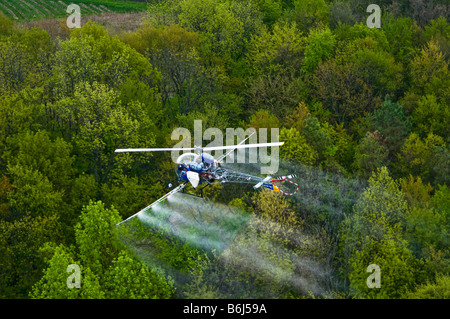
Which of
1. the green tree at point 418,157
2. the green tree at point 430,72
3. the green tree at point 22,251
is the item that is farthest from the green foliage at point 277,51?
the green tree at point 22,251

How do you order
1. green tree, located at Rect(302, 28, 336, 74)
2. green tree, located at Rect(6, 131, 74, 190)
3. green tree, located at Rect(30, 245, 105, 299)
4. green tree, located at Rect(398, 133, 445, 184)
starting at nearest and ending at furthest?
green tree, located at Rect(30, 245, 105, 299), green tree, located at Rect(6, 131, 74, 190), green tree, located at Rect(398, 133, 445, 184), green tree, located at Rect(302, 28, 336, 74)

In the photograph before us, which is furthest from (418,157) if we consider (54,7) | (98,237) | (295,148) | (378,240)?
(54,7)

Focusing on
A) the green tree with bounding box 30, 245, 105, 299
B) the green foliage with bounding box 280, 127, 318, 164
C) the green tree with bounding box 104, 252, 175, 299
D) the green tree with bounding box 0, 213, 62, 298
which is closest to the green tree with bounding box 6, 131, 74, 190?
the green tree with bounding box 0, 213, 62, 298

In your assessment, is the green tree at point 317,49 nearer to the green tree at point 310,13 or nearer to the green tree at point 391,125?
the green tree at point 310,13

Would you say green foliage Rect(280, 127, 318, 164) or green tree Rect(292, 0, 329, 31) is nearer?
green foliage Rect(280, 127, 318, 164)

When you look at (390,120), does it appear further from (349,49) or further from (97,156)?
(97,156)

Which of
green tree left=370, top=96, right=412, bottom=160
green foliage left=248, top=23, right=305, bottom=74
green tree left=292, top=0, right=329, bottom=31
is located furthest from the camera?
green tree left=292, top=0, right=329, bottom=31

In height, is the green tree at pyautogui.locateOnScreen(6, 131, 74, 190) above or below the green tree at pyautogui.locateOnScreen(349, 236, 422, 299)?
above

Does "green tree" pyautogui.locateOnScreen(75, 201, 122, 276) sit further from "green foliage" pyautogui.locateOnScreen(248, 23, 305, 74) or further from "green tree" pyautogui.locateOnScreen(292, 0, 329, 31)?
"green tree" pyautogui.locateOnScreen(292, 0, 329, 31)
